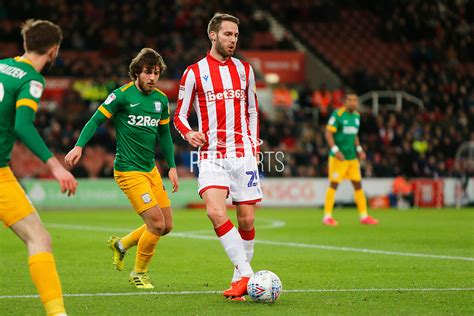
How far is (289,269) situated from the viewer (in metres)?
10.6

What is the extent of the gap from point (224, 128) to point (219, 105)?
8.7 inches

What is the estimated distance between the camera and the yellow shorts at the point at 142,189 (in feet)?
30.0

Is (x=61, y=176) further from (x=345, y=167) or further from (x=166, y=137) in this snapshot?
(x=345, y=167)

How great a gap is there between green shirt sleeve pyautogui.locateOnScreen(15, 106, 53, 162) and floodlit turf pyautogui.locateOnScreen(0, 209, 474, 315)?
1.72 m

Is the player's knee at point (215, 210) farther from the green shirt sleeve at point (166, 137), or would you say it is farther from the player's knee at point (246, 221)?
the green shirt sleeve at point (166, 137)

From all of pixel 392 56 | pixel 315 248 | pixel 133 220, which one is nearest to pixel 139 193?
pixel 315 248

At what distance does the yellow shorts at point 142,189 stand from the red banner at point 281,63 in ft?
79.2

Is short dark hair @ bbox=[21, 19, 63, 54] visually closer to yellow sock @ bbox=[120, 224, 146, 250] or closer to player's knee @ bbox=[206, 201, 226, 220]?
player's knee @ bbox=[206, 201, 226, 220]

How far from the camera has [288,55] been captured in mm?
34875

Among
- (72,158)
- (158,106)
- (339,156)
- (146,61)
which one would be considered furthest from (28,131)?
(339,156)

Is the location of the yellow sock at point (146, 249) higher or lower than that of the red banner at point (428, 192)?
higher

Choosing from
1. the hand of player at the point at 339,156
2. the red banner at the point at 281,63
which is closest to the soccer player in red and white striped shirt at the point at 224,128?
the hand of player at the point at 339,156

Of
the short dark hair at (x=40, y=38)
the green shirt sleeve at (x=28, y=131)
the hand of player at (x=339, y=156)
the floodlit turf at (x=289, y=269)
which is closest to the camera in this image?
the green shirt sleeve at (x=28, y=131)

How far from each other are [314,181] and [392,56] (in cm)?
1124
